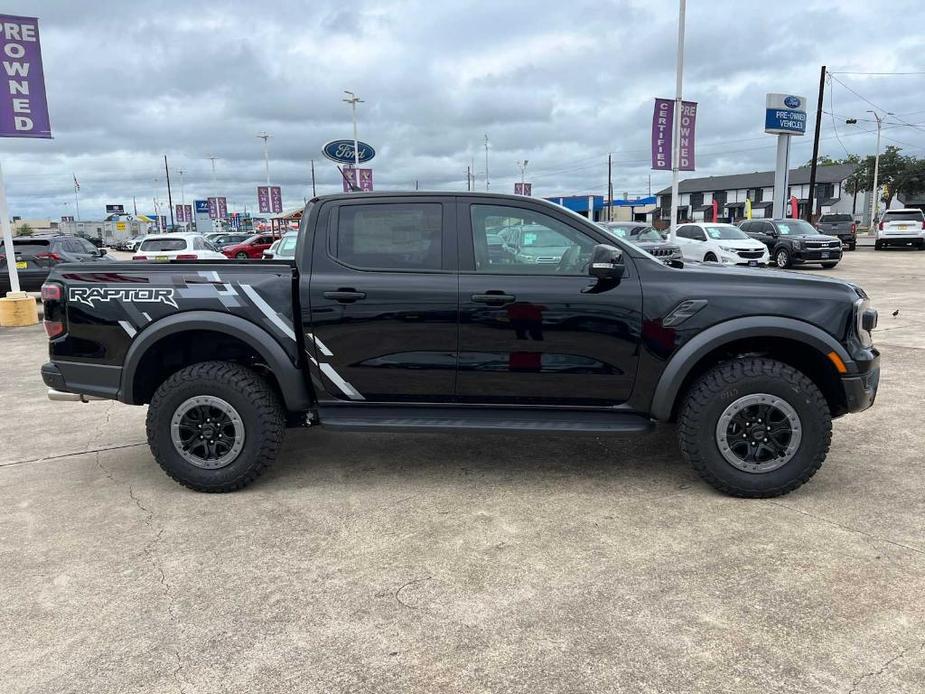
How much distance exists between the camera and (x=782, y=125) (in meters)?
34.1

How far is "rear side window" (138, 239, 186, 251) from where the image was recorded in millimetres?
16312

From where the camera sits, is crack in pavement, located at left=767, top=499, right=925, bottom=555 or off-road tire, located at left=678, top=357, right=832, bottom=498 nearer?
crack in pavement, located at left=767, top=499, right=925, bottom=555

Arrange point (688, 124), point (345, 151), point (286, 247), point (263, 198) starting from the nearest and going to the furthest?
point (286, 247) → point (688, 124) → point (345, 151) → point (263, 198)

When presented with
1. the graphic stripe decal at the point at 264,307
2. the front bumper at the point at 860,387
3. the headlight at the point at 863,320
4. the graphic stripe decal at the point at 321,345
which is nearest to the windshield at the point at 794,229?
the headlight at the point at 863,320

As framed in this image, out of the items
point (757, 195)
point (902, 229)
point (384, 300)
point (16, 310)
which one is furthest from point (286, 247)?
point (757, 195)

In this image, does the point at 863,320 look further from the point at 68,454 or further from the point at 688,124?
the point at 688,124

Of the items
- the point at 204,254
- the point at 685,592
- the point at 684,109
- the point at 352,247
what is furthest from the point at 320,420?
the point at 684,109

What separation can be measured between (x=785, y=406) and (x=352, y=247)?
268cm

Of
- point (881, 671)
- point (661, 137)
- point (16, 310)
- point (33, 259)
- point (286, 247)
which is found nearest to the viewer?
point (881, 671)

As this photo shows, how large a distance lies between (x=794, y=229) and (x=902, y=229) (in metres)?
9.62

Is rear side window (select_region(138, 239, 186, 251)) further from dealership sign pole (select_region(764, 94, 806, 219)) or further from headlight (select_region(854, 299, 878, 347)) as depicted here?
dealership sign pole (select_region(764, 94, 806, 219))

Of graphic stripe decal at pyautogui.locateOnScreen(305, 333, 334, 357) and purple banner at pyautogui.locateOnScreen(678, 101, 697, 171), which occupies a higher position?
purple banner at pyautogui.locateOnScreen(678, 101, 697, 171)

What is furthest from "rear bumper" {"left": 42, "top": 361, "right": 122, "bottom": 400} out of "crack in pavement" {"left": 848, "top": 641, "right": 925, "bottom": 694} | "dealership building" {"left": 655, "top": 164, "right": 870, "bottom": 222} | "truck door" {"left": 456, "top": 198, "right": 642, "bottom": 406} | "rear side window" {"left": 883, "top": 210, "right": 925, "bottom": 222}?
"dealership building" {"left": 655, "top": 164, "right": 870, "bottom": 222}

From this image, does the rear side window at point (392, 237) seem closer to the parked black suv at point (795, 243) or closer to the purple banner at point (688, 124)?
the purple banner at point (688, 124)
